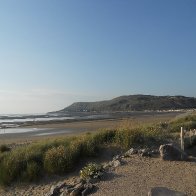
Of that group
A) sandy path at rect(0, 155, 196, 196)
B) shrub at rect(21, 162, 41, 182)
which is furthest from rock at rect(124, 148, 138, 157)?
shrub at rect(21, 162, 41, 182)

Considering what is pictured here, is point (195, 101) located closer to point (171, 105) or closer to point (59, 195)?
point (171, 105)

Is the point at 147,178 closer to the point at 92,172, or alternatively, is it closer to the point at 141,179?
the point at 141,179

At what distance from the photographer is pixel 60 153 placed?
16.5m

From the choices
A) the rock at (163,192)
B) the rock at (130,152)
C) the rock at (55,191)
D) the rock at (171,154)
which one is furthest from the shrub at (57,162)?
the rock at (163,192)

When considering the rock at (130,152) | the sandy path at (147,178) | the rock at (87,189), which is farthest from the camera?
the rock at (130,152)

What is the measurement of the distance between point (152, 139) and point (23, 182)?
622 cm

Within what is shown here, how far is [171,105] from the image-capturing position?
162500 mm

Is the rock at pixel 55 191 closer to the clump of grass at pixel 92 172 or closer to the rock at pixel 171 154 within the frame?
the clump of grass at pixel 92 172

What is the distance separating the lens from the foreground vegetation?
16.4 m

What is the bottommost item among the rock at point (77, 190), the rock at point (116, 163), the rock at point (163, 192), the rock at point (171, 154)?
the rock at point (77, 190)

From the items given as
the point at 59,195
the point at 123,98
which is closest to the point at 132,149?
the point at 59,195

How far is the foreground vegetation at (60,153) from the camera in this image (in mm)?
16391

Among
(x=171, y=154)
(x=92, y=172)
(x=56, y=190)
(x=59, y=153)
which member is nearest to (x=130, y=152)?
(x=171, y=154)

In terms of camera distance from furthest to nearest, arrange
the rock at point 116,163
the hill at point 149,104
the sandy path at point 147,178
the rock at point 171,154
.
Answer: the hill at point 149,104 → the rock at point 171,154 → the rock at point 116,163 → the sandy path at point 147,178
